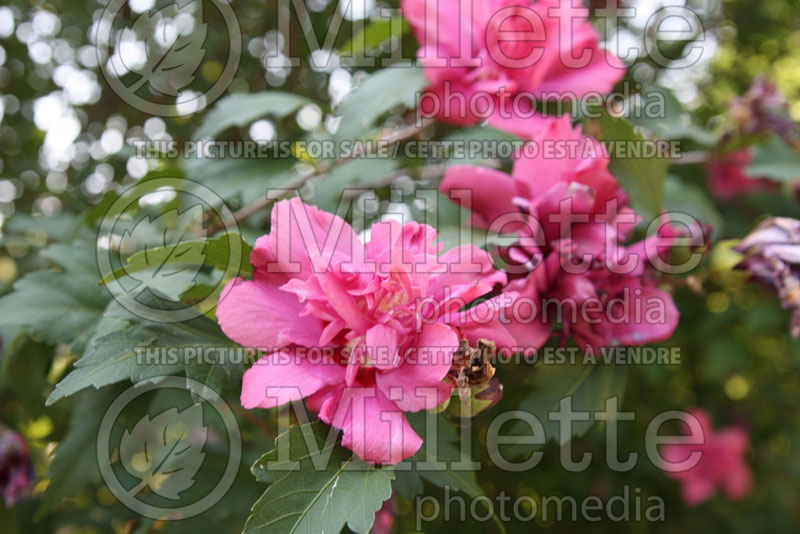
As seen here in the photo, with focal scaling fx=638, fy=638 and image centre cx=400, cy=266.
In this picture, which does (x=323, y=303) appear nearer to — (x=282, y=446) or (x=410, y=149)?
(x=282, y=446)

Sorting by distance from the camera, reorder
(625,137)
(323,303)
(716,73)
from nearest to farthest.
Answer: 1. (323,303)
2. (625,137)
3. (716,73)

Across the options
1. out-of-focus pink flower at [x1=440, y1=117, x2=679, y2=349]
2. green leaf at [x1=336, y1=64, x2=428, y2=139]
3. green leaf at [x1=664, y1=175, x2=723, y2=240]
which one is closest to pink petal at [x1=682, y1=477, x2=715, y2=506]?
green leaf at [x1=664, y1=175, x2=723, y2=240]

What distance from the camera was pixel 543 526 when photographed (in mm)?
2018

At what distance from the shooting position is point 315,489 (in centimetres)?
74

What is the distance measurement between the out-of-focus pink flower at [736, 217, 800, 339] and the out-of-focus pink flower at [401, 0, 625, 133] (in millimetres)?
369

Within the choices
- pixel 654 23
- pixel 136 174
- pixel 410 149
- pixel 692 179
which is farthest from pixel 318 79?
pixel 692 179

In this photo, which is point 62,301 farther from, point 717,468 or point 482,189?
point 717,468

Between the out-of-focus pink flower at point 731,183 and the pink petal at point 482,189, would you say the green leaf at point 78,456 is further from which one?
the out-of-focus pink flower at point 731,183

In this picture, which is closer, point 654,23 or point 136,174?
point 136,174

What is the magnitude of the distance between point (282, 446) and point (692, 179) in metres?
1.71

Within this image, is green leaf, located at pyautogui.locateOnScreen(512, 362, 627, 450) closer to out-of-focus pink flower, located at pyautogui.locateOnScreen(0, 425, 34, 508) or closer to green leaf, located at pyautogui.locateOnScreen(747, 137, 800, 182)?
green leaf, located at pyautogui.locateOnScreen(747, 137, 800, 182)

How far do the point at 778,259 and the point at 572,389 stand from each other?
0.39m

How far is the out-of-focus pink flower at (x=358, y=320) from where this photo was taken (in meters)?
0.74

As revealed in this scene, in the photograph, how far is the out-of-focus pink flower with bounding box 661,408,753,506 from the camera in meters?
2.87
